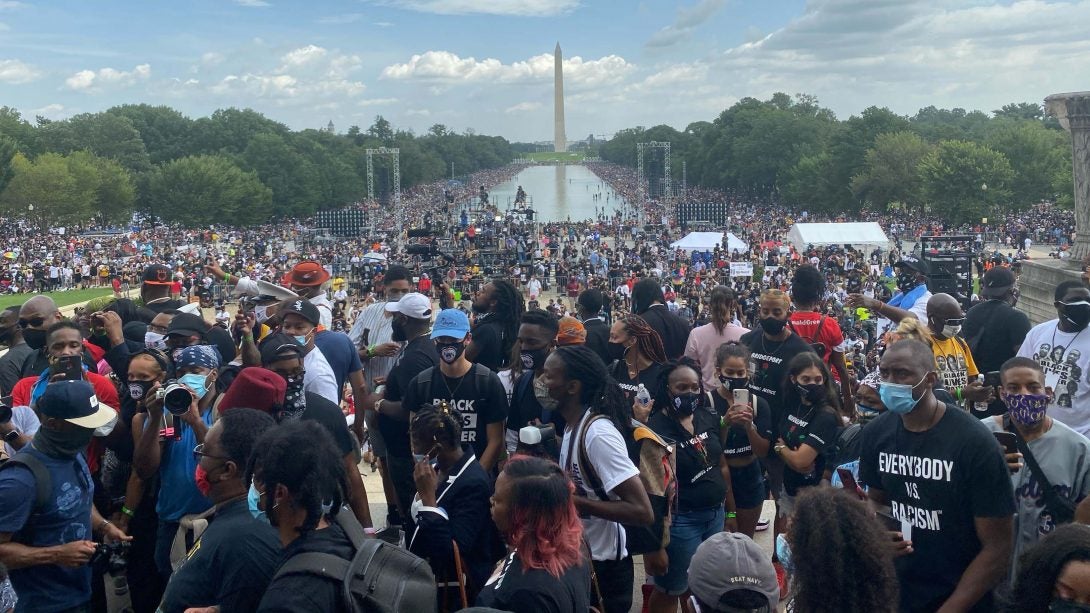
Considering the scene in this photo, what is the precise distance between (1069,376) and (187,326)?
539 cm

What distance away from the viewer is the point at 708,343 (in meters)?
6.61

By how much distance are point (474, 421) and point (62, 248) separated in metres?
50.8

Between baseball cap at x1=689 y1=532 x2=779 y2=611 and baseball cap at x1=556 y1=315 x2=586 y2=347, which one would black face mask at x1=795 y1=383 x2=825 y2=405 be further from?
baseball cap at x1=689 y1=532 x2=779 y2=611

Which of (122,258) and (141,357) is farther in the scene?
(122,258)

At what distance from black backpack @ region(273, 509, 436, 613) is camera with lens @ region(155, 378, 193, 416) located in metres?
1.76

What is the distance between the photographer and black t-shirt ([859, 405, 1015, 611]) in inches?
135

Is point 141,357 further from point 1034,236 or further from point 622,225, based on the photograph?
point 622,225

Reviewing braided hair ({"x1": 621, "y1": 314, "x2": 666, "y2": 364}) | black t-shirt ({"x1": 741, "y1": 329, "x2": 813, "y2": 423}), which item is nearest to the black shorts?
black t-shirt ({"x1": 741, "y1": 329, "x2": 813, "y2": 423})

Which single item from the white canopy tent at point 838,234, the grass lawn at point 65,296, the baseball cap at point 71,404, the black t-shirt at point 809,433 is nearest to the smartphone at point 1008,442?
the black t-shirt at point 809,433

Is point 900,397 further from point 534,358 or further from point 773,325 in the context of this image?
point 534,358

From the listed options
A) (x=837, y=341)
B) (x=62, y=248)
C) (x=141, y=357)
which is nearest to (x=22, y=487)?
(x=141, y=357)

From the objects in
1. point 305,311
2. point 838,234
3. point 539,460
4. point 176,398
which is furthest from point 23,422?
point 838,234

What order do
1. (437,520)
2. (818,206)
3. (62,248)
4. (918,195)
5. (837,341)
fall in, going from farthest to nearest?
(818,206) < (918,195) < (62,248) < (837,341) < (437,520)

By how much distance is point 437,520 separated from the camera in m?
3.75
